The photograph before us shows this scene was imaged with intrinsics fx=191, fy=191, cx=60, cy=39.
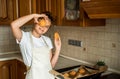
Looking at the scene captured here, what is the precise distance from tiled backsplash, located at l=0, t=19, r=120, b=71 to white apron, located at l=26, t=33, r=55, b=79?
1.86 feet

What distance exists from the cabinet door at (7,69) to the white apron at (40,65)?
1.02 meters

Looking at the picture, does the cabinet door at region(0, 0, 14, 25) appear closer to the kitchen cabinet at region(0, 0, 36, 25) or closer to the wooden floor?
the kitchen cabinet at region(0, 0, 36, 25)

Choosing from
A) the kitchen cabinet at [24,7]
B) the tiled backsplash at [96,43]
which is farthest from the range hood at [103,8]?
the kitchen cabinet at [24,7]

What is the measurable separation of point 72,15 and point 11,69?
128 cm

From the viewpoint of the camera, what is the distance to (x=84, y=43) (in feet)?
6.71

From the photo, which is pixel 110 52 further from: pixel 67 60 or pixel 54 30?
pixel 54 30

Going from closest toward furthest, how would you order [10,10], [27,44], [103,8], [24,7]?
[103,8] < [27,44] < [24,7] < [10,10]

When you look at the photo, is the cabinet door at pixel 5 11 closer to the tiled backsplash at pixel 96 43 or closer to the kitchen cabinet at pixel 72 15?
the tiled backsplash at pixel 96 43

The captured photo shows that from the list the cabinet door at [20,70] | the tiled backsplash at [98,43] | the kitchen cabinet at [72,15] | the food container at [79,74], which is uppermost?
the kitchen cabinet at [72,15]

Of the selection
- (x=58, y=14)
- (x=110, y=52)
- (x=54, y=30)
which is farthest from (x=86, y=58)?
(x=54, y=30)

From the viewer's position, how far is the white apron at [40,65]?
153cm

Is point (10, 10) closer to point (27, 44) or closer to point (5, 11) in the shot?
Answer: point (5, 11)

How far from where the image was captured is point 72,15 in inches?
69.2

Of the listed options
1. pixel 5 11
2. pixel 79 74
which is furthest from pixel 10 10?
pixel 79 74
